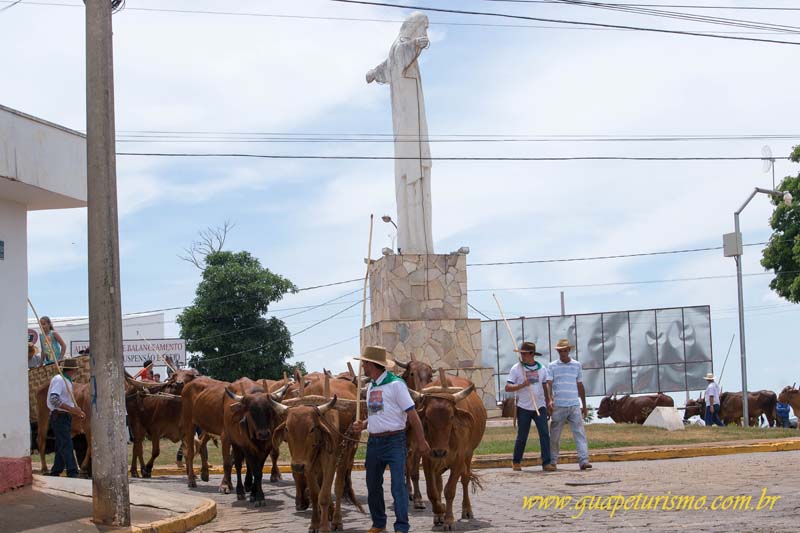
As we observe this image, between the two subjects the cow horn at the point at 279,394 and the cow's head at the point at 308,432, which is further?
the cow horn at the point at 279,394

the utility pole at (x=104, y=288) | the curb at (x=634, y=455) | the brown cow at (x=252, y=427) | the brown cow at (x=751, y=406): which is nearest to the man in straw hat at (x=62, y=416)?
the brown cow at (x=252, y=427)

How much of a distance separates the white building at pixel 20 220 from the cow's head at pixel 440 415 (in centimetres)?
520

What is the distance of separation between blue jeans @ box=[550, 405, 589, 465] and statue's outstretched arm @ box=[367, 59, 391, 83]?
55.2ft

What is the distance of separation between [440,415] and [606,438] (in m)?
12.8

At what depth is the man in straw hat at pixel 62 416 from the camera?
599 inches

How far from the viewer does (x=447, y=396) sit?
1163 cm

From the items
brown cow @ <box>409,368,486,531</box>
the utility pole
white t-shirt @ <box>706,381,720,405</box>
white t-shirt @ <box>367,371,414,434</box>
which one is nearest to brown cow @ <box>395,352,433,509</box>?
brown cow @ <box>409,368,486,531</box>

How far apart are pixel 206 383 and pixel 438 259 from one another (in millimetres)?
14015

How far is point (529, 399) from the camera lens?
677 inches

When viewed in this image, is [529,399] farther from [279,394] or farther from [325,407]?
[325,407]

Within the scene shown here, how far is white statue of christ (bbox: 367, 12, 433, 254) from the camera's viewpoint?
31.1 meters

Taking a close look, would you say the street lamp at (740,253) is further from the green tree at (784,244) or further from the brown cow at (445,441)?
the brown cow at (445,441)

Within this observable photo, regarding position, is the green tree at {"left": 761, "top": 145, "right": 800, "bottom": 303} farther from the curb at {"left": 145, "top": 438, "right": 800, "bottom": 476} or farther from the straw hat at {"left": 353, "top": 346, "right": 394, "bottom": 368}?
the straw hat at {"left": 353, "top": 346, "right": 394, "bottom": 368}

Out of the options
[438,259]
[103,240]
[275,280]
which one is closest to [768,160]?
[438,259]
